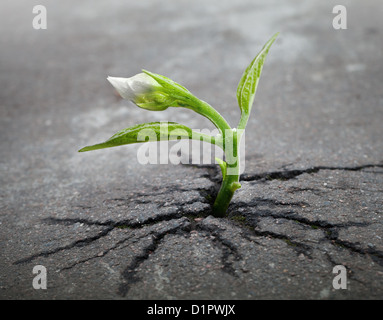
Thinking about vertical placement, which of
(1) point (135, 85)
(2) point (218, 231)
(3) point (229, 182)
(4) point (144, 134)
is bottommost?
(2) point (218, 231)

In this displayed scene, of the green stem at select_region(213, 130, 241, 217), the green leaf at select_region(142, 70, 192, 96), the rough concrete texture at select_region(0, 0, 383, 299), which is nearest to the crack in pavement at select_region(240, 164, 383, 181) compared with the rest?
the rough concrete texture at select_region(0, 0, 383, 299)

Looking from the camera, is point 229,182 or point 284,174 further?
point 284,174

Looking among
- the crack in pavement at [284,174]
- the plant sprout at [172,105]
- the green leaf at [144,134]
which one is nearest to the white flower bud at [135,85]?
the plant sprout at [172,105]

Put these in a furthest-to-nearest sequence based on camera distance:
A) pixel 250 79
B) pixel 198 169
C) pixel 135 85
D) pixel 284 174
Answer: pixel 198 169
pixel 284 174
pixel 250 79
pixel 135 85

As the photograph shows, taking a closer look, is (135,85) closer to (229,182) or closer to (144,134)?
(144,134)

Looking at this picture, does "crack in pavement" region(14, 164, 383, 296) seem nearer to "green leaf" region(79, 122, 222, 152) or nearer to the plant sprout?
the plant sprout

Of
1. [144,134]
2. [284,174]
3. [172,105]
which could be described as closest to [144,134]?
[144,134]

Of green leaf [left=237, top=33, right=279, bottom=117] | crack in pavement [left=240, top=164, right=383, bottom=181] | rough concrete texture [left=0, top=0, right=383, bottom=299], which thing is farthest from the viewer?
crack in pavement [left=240, top=164, right=383, bottom=181]
